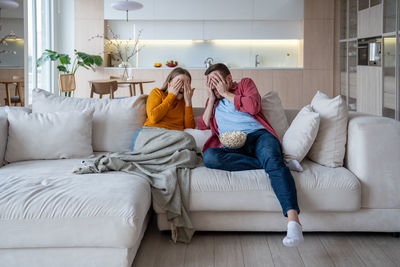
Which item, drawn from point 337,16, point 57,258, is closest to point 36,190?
point 57,258

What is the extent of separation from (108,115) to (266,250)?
156cm

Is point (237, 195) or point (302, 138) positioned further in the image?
point (302, 138)

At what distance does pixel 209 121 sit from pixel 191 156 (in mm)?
545

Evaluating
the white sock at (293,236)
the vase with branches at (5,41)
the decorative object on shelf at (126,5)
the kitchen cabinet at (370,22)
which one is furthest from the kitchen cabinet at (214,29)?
the white sock at (293,236)

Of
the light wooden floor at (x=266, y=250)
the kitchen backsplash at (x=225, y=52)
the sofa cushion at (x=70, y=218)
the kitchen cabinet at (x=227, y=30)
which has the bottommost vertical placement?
the light wooden floor at (x=266, y=250)

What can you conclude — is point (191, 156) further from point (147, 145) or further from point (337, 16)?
point (337, 16)

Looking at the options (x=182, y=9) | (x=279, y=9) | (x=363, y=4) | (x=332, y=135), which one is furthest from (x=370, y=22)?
(x=332, y=135)

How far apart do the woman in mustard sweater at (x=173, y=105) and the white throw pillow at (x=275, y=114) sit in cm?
58

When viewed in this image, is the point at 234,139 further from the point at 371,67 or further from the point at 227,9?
the point at 227,9

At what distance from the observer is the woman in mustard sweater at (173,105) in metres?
3.32

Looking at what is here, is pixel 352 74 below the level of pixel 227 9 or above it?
below

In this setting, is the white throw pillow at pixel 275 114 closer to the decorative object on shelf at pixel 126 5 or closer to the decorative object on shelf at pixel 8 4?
the decorative object on shelf at pixel 8 4

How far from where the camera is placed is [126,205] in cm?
217

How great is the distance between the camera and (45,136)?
3117 mm
